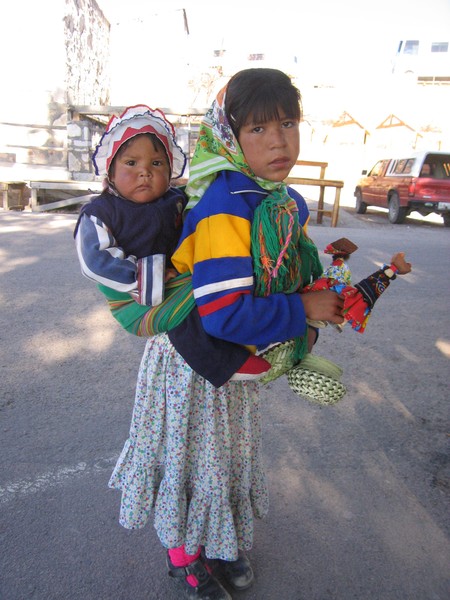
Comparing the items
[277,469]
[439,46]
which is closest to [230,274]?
[277,469]

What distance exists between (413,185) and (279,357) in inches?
442

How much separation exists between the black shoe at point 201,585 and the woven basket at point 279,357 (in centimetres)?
74

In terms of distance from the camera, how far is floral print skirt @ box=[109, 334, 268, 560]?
1.63m

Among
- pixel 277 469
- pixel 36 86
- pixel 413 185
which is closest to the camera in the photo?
pixel 277 469

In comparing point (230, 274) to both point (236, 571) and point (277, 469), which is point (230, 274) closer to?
point (236, 571)

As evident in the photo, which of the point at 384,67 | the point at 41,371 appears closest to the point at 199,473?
the point at 41,371

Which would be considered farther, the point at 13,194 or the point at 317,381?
the point at 13,194

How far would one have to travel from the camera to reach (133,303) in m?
1.56

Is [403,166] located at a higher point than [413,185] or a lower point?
higher

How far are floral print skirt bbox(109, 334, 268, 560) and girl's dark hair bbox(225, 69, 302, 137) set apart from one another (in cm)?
70

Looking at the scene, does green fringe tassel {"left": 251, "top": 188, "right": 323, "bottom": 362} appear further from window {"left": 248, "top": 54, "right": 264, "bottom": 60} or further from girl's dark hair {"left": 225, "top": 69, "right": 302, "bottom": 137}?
window {"left": 248, "top": 54, "right": 264, "bottom": 60}

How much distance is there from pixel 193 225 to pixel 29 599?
4.65 ft

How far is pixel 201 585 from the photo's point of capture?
181 centimetres

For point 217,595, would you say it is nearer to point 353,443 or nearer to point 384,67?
point 353,443
